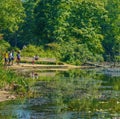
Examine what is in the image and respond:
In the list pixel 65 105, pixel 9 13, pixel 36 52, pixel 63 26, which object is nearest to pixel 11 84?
pixel 65 105

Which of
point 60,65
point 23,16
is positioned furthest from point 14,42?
point 60,65

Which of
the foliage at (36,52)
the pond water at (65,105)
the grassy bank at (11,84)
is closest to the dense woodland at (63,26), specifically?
the foliage at (36,52)

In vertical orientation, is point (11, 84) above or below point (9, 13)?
below

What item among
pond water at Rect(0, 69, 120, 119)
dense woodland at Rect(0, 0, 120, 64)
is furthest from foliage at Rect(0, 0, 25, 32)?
pond water at Rect(0, 69, 120, 119)

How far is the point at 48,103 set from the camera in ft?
81.1

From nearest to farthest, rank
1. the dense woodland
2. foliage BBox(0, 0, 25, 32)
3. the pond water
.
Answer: the pond water, the dense woodland, foliage BBox(0, 0, 25, 32)

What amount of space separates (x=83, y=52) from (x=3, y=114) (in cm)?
5644

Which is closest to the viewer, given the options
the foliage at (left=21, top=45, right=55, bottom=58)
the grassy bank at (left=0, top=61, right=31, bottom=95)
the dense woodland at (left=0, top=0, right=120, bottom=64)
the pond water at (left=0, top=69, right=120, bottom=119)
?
the pond water at (left=0, top=69, right=120, bottom=119)

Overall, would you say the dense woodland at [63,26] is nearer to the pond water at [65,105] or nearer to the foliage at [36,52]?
the foliage at [36,52]

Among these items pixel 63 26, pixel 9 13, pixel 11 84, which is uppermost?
pixel 9 13

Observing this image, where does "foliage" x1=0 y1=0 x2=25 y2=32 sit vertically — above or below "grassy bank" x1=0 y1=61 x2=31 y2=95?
above

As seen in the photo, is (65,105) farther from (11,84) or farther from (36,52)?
(36,52)

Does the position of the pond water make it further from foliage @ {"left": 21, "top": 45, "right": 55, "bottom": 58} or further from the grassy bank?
foliage @ {"left": 21, "top": 45, "right": 55, "bottom": 58}

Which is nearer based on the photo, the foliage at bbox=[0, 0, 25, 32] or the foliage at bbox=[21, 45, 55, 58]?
the foliage at bbox=[21, 45, 55, 58]
